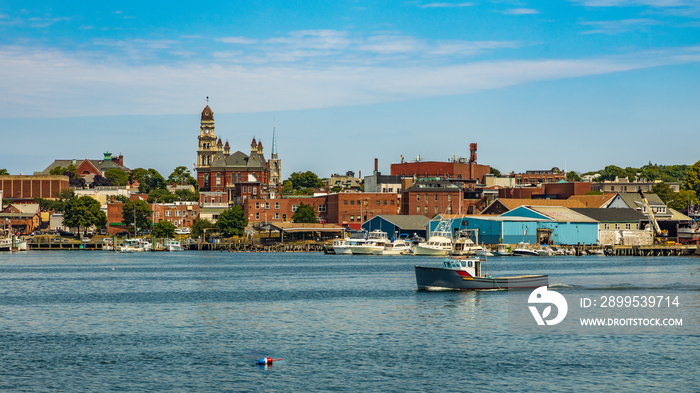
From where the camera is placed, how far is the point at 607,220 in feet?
543

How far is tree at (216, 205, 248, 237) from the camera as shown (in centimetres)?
19275

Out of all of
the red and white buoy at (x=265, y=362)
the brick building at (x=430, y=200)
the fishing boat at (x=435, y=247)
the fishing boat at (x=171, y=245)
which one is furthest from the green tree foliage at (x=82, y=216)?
the red and white buoy at (x=265, y=362)

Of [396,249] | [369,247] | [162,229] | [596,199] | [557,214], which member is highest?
[596,199]

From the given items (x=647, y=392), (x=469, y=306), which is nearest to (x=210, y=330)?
(x=469, y=306)

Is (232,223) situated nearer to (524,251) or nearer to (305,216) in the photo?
(305,216)

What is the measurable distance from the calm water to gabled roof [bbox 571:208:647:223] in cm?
8885

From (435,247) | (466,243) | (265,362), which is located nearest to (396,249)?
(435,247)

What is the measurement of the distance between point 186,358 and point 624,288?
46.8 m

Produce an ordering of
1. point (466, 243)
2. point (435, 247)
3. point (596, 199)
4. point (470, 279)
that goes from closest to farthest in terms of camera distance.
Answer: point (470, 279)
point (435, 247)
point (466, 243)
point (596, 199)

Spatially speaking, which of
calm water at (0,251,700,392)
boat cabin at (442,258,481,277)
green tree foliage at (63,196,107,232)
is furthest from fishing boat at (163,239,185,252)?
boat cabin at (442,258,481,277)

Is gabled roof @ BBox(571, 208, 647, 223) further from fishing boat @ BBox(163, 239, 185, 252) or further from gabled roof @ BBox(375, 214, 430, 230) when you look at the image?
fishing boat @ BBox(163, 239, 185, 252)

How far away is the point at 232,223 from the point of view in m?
193

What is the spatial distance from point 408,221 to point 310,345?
441 feet

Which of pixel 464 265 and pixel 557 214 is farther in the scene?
pixel 557 214
